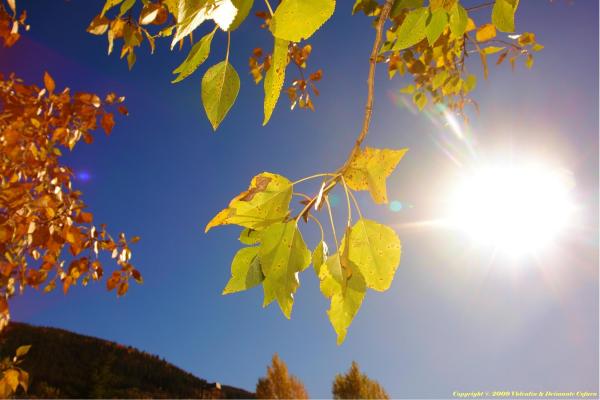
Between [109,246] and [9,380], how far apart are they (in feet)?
2.66

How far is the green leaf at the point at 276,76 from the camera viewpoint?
407mm

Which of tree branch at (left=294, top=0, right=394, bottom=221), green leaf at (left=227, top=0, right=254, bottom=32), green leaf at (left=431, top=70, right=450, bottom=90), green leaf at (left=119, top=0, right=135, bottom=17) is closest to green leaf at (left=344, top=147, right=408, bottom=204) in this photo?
tree branch at (left=294, top=0, right=394, bottom=221)

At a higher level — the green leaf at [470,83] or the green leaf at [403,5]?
the green leaf at [470,83]

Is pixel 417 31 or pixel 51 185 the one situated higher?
pixel 51 185

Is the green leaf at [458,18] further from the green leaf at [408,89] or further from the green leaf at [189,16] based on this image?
the green leaf at [408,89]

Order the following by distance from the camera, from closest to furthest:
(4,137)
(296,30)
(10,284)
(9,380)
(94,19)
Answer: (296,30) → (94,19) → (9,380) → (4,137) → (10,284)

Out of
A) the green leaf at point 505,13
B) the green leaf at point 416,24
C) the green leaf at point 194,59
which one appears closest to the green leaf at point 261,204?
the green leaf at point 194,59

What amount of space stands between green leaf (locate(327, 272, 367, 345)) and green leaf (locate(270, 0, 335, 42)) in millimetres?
286

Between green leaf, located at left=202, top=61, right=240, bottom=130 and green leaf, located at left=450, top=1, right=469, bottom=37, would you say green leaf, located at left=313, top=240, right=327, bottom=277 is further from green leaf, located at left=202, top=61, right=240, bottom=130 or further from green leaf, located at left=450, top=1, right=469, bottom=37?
green leaf, located at left=450, top=1, right=469, bottom=37

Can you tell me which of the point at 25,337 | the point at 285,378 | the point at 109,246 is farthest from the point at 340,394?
the point at 109,246

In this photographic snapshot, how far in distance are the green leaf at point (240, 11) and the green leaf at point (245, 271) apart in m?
0.29

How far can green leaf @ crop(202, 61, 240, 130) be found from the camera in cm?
44

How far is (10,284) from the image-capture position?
242 cm

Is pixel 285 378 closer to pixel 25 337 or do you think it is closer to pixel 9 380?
pixel 25 337
